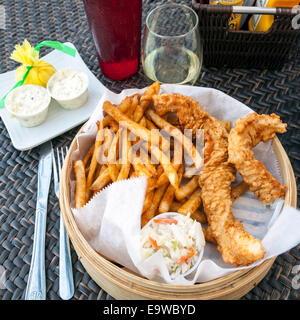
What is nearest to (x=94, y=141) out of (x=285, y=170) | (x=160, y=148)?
(x=160, y=148)

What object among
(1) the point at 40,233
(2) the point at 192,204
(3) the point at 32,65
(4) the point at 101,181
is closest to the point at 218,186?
(2) the point at 192,204

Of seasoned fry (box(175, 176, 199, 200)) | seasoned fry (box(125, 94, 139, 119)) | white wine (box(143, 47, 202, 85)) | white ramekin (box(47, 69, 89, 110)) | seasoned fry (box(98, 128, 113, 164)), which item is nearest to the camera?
seasoned fry (box(175, 176, 199, 200))

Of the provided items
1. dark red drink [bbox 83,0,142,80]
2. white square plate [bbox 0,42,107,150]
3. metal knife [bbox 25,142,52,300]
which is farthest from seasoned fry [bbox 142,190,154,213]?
dark red drink [bbox 83,0,142,80]

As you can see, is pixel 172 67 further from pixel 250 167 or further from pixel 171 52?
pixel 250 167

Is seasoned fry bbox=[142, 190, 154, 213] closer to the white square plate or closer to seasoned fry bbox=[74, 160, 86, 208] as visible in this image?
seasoned fry bbox=[74, 160, 86, 208]

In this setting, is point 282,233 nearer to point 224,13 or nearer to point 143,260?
point 143,260
